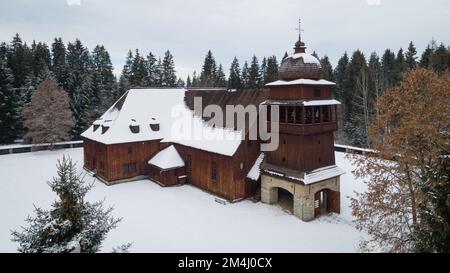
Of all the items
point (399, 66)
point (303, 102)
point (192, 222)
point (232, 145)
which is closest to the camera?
point (192, 222)

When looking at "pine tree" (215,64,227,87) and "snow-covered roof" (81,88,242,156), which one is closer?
"snow-covered roof" (81,88,242,156)

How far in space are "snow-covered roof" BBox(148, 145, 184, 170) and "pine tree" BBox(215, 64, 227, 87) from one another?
146 ft

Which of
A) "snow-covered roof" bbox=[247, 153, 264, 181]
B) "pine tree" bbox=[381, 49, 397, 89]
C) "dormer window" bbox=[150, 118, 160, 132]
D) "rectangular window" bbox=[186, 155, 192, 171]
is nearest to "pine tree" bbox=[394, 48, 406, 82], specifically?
"pine tree" bbox=[381, 49, 397, 89]

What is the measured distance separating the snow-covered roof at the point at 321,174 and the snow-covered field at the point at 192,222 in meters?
2.75

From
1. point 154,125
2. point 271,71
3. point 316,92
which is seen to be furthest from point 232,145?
point 271,71

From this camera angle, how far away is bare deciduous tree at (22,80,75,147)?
4222 centimetres

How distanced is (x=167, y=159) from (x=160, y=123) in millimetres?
5276

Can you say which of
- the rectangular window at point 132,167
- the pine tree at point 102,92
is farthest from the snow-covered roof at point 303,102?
the pine tree at point 102,92

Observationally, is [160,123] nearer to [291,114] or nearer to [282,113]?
[282,113]

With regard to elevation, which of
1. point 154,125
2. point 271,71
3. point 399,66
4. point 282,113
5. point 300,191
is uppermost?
point 271,71

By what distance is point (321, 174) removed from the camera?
2178cm

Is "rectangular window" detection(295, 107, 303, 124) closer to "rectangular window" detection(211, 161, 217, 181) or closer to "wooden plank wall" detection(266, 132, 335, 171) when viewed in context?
"wooden plank wall" detection(266, 132, 335, 171)

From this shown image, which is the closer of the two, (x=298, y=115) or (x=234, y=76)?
(x=298, y=115)
